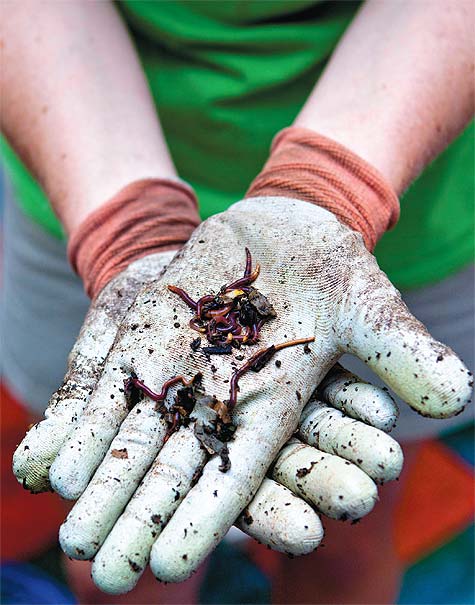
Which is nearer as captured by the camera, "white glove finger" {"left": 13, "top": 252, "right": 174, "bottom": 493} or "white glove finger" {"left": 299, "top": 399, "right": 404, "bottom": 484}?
"white glove finger" {"left": 299, "top": 399, "right": 404, "bottom": 484}

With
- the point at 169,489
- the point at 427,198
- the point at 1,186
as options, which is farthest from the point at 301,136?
the point at 1,186

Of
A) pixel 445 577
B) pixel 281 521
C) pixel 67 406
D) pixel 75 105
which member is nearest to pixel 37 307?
pixel 75 105

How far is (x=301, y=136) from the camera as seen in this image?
1521 millimetres

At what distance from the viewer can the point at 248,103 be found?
5.94 ft

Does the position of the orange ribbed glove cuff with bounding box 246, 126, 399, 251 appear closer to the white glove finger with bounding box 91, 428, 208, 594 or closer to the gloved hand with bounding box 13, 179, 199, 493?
the gloved hand with bounding box 13, 179, 199, 493

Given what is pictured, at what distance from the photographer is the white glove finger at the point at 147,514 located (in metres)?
1.08

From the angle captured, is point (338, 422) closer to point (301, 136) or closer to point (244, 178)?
point (301, 136)

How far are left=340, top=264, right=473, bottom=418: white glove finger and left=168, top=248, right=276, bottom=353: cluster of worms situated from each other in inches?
5.8

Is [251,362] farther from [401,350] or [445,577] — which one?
[445,577]

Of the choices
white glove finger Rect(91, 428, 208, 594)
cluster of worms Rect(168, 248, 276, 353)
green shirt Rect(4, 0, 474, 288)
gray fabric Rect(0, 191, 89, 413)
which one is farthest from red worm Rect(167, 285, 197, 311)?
gray fabric Rect(0, 191, 89, 413)

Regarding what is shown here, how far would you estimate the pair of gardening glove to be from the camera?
3.56 ft

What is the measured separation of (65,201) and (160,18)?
52 centimetres

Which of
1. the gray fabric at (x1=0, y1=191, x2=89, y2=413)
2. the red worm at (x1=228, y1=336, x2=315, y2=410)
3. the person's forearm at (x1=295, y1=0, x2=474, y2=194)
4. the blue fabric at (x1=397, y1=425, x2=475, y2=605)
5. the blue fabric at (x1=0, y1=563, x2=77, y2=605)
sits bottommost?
the blue fabric at (x1=0, y1=563, x2=77, y2=605)

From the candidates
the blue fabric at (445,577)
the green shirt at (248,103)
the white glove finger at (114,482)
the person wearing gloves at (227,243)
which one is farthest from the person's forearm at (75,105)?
the blue fabric at (445,577)
